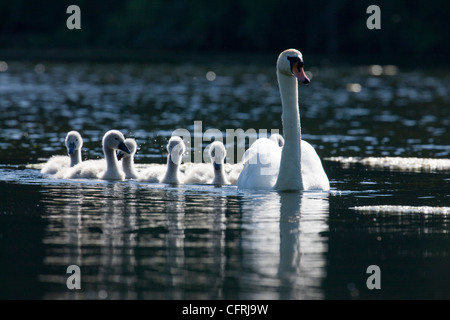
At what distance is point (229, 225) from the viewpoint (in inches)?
462

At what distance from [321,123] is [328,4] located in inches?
1803

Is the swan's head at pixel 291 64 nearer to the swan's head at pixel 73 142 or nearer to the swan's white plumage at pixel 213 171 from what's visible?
the swan's white plumage at pixel 213 171

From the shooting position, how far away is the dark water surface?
8.95m

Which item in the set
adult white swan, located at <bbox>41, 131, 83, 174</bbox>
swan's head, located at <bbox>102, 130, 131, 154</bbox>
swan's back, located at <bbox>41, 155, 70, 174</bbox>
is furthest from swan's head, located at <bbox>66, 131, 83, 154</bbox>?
swan's head, located at <bbox>102, 130, 131, 154</bbox>

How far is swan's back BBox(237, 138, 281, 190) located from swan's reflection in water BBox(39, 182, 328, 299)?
0.24 metres

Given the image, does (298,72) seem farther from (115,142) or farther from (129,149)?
(129,149)

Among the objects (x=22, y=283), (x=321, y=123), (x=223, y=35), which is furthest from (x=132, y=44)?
(x=22, y=283)

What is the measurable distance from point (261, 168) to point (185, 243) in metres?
3.93

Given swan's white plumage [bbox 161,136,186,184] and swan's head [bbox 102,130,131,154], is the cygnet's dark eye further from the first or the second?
swan's head [bbox 102,130,131,154]

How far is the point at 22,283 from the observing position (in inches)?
349

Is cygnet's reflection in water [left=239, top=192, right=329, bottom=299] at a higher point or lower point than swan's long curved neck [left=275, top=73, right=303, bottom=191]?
lower

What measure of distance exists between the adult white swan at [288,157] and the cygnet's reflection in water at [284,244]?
208 millimetres

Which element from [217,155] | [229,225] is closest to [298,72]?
[217,155]

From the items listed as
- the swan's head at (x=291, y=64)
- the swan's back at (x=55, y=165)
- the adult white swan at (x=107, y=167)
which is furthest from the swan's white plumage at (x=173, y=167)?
the swan's head at (x=291, y=64)
